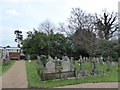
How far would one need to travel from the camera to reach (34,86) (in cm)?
1014

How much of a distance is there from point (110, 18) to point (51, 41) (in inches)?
635

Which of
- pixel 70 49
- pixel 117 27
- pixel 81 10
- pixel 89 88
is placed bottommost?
pixel 89 88

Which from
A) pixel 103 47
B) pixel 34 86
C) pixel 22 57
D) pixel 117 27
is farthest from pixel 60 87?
pixel 22 57

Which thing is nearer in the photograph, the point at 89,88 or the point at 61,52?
the point at 89,88

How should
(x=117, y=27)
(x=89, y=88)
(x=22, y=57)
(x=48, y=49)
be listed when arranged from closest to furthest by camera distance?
(x=89, y=88) → (x=48, y=49) → (x=117, y=27) → (x=22, y=57)

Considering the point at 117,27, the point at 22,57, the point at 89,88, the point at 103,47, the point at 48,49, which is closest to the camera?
the point at 89,88

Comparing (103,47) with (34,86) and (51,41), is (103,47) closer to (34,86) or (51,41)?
(51,41)

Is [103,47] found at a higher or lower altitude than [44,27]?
lower

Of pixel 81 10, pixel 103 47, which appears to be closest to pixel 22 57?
pixel 81 10

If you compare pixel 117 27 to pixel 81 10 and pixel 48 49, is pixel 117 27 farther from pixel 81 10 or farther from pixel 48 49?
pixel 48 49

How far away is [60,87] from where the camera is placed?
9.98m

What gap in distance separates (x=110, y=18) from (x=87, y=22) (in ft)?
29.9

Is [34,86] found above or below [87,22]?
below

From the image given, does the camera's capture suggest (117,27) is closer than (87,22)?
No
